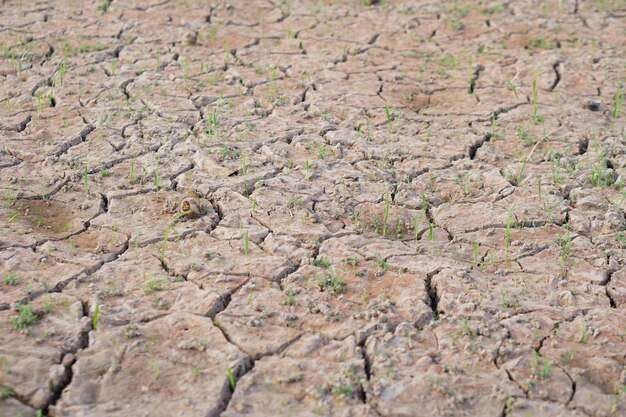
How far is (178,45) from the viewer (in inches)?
220

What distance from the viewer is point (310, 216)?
356 cm

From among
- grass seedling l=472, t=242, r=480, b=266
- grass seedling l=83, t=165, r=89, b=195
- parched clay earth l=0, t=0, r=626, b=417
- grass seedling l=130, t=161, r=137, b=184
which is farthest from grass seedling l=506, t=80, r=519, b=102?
grass seedling l=83, t=165, r=89, b=195

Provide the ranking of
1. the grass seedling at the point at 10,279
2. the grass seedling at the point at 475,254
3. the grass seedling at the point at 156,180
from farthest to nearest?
the grass seedling at the point at 156,180, the grass seedling at the point at 475,254, the grass seedling at the point at 10,279

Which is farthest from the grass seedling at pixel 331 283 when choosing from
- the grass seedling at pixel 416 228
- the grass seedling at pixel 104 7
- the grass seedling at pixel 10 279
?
the grass seedling at pixel 104 7

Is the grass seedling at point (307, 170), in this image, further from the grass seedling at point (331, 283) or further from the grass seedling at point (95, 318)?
the grass seedling at point (95, 318)

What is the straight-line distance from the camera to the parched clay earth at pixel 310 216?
262 cm

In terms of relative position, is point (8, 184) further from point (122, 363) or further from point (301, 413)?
point (301, 413)

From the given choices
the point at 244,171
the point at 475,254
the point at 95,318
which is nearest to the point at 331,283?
the point at 475,254

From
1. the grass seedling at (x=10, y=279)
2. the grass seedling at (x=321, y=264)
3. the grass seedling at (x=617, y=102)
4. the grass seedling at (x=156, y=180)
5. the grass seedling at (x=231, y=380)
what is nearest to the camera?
the grass seedling at (x=231, y=380)

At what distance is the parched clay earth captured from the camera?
262 centimetres

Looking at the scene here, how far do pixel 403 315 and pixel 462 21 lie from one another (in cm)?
371

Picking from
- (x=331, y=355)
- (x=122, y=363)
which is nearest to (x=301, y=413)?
(x=331, y=355)

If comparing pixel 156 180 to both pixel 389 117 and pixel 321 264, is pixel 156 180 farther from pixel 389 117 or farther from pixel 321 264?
pixel 389 117

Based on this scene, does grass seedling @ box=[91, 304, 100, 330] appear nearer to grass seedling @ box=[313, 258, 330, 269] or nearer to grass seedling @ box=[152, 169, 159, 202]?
grass seedling @ box=[313, 258, 330, 269]
